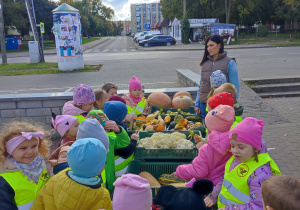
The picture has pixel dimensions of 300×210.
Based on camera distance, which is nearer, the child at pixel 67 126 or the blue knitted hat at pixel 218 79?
the child at pixel 67 126

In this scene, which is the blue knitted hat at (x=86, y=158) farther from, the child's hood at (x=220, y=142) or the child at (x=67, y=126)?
the child at (x=67, y=126)

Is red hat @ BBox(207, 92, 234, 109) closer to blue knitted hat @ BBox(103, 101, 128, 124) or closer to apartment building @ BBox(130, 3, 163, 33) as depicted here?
blue knitted hat @ BBox(103, 101, 128, 124)

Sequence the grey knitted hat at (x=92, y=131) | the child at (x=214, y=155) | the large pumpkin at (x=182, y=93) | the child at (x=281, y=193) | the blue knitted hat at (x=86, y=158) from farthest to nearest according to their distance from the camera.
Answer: the large pumpkin at (x=182, y=93) → the child at (x=214, y=155) → the grey knitted hat at (x=92, y=131) → the blue knitted hat at (x=86, y=158) → the child at (x=281, y=193)

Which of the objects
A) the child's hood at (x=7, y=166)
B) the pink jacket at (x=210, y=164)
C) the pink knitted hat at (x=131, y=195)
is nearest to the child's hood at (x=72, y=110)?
the child's hood at (x=7, y=166)

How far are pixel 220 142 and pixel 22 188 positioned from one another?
1.92m

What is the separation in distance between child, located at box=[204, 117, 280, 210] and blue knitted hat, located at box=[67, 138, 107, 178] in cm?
122

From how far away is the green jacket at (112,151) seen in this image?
3.00m

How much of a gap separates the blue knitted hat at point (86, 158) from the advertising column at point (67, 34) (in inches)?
495

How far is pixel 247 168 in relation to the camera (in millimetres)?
2447

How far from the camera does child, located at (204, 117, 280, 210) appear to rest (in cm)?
235

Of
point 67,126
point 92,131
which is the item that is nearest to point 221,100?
point 92,131

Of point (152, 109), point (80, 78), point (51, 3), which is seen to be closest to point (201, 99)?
point (152, 109)

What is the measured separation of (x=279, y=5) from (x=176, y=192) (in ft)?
174

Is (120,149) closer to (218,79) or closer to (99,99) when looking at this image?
(99,99)
